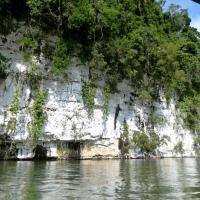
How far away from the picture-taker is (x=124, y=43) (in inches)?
992

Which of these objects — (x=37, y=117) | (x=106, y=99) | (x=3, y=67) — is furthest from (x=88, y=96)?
(x=3, y=67)

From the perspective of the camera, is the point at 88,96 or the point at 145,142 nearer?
the point at 88,96

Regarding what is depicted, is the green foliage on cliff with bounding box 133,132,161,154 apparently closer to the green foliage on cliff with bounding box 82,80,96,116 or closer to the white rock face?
the white rock face

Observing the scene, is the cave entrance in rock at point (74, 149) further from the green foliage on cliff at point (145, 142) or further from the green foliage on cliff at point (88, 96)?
the green foliage on cliff at point (145, 142)

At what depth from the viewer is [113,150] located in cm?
2542

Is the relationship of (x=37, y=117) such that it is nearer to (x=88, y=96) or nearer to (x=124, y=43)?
(x=88, y=96)

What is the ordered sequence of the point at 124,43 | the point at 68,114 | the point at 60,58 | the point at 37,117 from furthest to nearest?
1. the point at 124,43
2. the point at 68,114
3. the point at 60,58
4. the point at 37,117

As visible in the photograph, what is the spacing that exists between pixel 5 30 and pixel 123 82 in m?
8.41

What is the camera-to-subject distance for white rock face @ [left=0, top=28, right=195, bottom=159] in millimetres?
21594

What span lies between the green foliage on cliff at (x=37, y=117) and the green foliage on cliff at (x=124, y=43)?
1.76m

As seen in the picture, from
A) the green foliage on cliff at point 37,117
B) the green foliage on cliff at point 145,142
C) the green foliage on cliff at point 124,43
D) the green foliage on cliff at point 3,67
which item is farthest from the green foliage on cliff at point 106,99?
the green foliage on cliff at point 3,67

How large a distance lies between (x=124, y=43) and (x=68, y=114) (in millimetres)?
5289

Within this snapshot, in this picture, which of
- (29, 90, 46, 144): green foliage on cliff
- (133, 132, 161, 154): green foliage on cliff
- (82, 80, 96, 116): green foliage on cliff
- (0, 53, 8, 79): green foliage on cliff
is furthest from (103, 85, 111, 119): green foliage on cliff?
(0, 53, 8, 79): green foliage on cliff

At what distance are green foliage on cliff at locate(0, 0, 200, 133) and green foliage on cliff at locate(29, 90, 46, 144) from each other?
1.76 m
